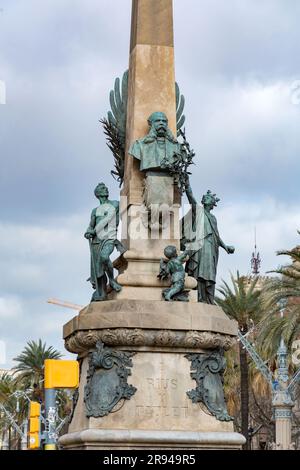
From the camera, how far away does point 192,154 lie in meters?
19.2

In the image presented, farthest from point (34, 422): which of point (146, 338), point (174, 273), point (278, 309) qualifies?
point (278, 309)

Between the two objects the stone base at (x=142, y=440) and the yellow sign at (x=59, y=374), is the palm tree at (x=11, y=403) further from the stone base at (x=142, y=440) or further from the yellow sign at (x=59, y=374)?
the yellow sign at (x=59, y=374)

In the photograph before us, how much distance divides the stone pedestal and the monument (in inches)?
0.6

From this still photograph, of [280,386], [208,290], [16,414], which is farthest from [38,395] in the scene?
[208,290]

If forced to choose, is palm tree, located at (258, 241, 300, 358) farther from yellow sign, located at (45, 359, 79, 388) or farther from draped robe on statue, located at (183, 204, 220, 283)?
yellow sign, located at (45, 359, 79, 388)

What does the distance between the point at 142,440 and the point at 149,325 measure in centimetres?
168

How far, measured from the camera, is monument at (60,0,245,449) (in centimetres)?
1736

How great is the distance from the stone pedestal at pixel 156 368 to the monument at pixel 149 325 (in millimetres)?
15

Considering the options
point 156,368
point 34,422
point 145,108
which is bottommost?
point 34,422

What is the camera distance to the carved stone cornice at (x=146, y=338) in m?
17.4

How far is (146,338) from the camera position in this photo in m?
17.4

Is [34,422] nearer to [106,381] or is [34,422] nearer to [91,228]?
[106,381]

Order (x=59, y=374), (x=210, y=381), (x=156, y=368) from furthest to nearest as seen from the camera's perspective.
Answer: (x=210, y=381) < (x=156, y=368) < (x=59, y=374)
